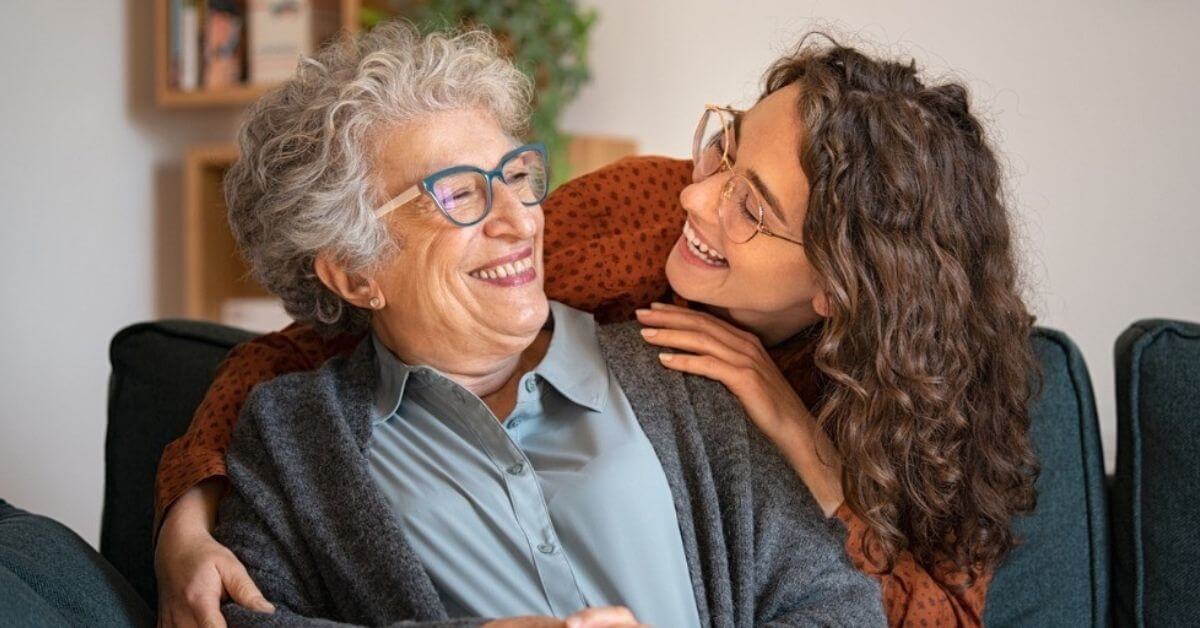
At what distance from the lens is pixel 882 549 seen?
5.40ft

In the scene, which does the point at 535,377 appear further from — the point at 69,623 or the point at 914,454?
the point at 69,623

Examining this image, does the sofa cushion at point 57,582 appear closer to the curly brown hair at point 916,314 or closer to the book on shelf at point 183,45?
the curly brown hair at point 916,314

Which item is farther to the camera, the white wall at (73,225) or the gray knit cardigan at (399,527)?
the white wall at (73,225)

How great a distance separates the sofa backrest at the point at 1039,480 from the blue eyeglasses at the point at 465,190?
59cm

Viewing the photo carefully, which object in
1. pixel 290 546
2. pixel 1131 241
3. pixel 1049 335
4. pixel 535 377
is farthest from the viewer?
pixel 1131 241

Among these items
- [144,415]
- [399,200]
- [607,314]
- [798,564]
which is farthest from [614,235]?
[144,415]

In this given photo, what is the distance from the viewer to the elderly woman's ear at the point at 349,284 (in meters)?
1.73

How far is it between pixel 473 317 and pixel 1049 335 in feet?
2.92

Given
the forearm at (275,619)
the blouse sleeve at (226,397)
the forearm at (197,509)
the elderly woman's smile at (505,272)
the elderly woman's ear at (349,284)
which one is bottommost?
the forearm at (275,619)

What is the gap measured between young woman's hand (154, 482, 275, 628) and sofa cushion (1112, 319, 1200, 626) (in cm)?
121

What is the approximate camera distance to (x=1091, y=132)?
2.78 metres

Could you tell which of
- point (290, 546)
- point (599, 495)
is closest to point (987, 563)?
point (599, 495)

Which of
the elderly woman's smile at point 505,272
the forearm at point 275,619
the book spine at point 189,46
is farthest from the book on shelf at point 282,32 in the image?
the forearm at point 275,619

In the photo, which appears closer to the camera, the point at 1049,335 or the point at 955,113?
the point at 955,113
